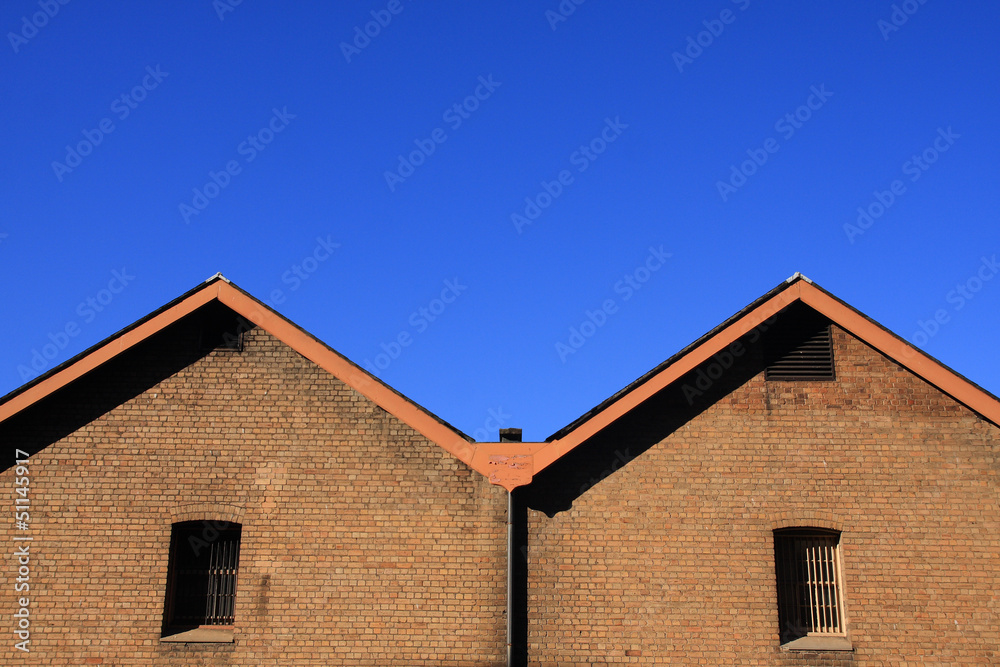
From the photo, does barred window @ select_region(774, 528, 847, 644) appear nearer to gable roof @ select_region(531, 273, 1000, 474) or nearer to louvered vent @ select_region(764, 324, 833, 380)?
louvered vent @ select_region(764, 324, 833, 380)

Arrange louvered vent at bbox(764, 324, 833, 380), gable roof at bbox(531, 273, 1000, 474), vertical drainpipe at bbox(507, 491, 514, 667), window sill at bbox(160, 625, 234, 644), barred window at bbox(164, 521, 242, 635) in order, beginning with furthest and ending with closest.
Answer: louvered vent at bbox(764, 324, 833, 380), gable roof at bbox(531, 273, 1000, 474), barred window at bbox(164, 521, 242, 635), window sill at bbox(160, 625, 234, 644), vertical drainpipe at bbox(507, 491, 514, 667)

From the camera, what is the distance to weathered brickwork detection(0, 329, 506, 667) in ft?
33.0

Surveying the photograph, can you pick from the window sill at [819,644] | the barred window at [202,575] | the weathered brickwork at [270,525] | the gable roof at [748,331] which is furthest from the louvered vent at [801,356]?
the barred window at [202,575]

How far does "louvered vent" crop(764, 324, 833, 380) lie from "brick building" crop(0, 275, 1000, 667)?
0.04 m

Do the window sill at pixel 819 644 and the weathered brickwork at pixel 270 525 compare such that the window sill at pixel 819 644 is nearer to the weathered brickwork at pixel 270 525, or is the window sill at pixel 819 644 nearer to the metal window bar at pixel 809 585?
the metal window bar at pixel 809 585

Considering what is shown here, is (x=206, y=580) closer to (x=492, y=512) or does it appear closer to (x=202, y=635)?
(x=202, y=635)

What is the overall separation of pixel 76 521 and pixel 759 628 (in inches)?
365

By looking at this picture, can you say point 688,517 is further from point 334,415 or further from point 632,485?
point 334,415

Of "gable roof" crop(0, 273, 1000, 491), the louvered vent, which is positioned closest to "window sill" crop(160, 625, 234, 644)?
"gable roof" crop(0, 273, 1000, 491)

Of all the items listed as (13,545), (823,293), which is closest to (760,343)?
(823,293)

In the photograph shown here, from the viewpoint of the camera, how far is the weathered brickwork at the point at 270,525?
396 inches

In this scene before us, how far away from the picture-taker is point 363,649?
10.0 meters

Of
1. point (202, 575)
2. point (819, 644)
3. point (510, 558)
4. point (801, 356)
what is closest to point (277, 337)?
point (202, 575)

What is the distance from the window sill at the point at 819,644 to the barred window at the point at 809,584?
0.25ft
